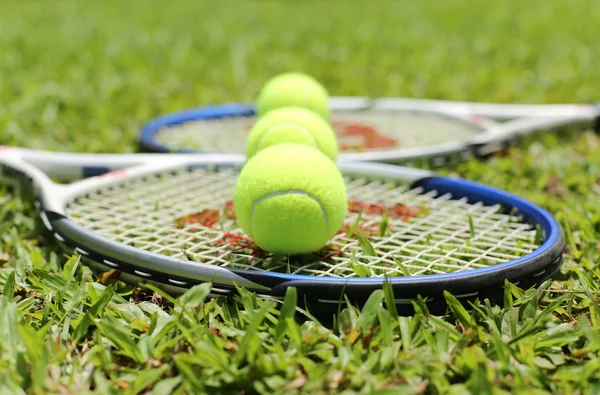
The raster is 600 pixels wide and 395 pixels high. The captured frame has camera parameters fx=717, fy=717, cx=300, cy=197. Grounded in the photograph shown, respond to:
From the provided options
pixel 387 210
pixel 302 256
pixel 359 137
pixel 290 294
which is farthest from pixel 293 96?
pixel 290 294

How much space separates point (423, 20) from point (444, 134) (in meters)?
4.63

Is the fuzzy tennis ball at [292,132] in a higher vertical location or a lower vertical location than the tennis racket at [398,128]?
higher

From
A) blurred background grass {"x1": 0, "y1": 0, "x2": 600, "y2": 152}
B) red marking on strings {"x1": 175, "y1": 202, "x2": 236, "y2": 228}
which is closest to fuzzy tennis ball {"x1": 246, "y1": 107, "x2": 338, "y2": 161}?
red marking on strings {"x1": 175, "y1": 202, "x2": 236, "y2": 228}

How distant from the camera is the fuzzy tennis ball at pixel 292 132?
2.56 metres

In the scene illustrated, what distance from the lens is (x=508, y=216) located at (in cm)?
237

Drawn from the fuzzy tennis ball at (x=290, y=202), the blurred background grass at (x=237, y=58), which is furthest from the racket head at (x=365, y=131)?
the fuzzy tennis ball at (x=290, y=202)

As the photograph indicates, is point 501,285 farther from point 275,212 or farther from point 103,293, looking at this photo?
point 103,293

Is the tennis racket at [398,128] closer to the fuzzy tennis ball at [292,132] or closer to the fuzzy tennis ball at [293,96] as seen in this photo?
the fuzzy tennis ball at [293,96]

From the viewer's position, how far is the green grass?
1.61 metres

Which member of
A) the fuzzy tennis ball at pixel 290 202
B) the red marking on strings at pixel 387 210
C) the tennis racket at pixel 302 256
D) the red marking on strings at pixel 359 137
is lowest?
the red marking on strings at pixel 359 137

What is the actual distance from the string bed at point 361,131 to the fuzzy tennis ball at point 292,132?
63cm

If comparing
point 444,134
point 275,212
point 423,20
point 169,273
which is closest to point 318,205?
point 275,212

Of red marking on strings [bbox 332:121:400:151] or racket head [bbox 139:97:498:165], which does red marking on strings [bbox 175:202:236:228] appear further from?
red marking on strings [bbox 332:121:400:151]

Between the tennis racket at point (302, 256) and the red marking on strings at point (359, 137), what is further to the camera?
the red marking on strings at point (359, 137)
